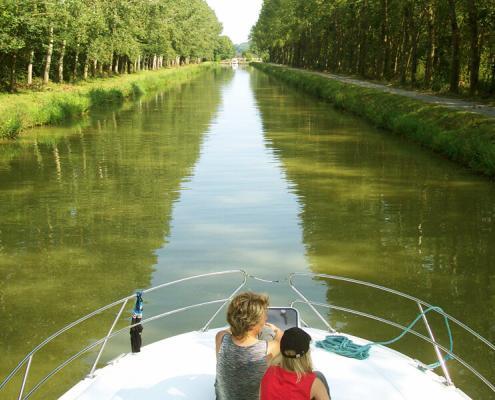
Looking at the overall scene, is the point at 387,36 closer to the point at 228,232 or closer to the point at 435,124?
the point at 435,124

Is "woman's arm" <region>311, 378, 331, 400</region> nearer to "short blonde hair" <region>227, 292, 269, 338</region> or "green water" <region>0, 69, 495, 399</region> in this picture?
"short blonde hair" <region>227, 292, 269, 338</region>

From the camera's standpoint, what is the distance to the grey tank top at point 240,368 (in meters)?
5.12

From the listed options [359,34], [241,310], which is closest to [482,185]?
[241,310]

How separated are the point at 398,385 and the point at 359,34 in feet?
222

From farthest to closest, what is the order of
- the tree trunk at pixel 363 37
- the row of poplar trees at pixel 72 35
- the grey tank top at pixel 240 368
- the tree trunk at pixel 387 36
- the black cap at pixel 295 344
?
the tree trunk at pixel 363 37, the tree trunk at pixel 387 36, the row of poplar trees at pixel 72 35, the grey tank top at pixel 240 368, the black cap at pixel 295 344

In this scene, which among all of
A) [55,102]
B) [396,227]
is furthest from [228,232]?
[55,102]

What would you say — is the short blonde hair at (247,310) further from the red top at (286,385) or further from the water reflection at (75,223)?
the water reflection at (75,223)

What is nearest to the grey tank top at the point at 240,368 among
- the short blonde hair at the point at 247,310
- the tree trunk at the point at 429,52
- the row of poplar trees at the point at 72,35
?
the short blonde hair at the point at 247,310

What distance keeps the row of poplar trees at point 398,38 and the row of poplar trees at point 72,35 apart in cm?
2130

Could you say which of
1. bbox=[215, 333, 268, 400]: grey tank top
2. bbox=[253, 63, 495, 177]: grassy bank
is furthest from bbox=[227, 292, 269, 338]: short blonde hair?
bbox=[253, 63, 495, 177]: grassy bank

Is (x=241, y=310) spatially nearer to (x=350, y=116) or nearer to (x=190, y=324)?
(x=190, y=324)

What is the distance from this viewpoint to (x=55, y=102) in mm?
36500

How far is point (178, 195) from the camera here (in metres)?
18.7

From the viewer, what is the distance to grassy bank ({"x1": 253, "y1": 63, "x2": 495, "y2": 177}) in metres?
21.7
